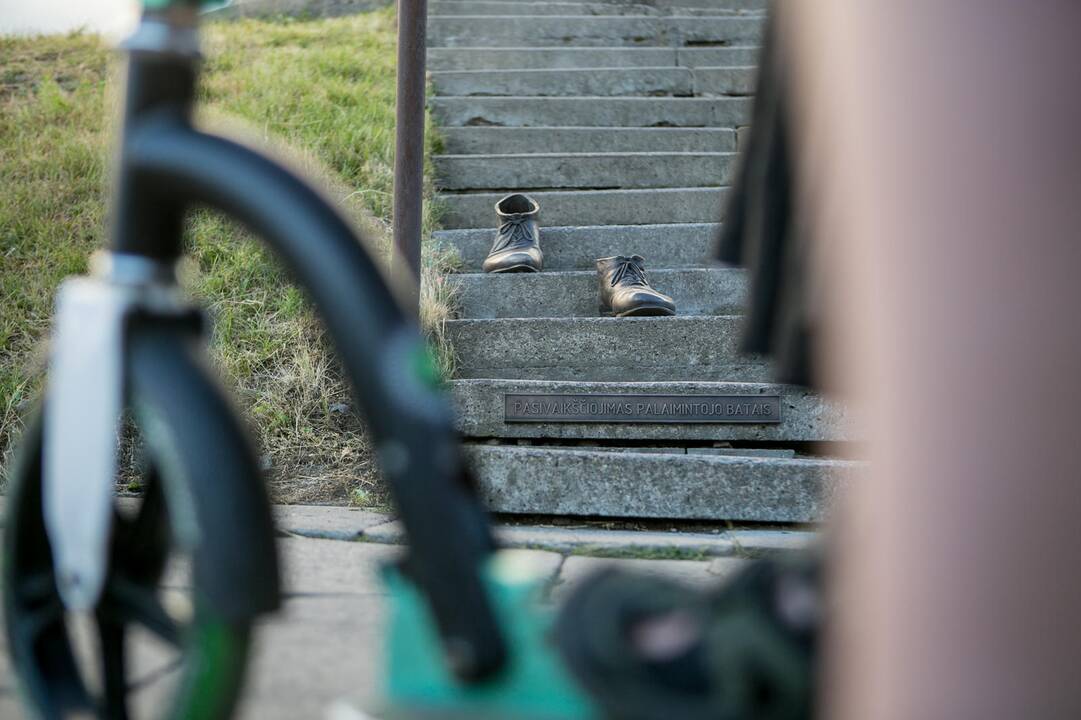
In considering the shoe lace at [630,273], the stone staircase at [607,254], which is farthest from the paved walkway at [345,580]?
the shoe lace at [630,273]

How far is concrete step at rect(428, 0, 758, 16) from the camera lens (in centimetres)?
564

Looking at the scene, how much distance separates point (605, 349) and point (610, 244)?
2.48ft

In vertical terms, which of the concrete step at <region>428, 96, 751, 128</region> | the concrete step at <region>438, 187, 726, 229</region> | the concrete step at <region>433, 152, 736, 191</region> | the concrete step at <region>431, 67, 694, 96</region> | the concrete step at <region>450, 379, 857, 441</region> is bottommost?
the concrete step at <region>450, 379, 857, 441</region>

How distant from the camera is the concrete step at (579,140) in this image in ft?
14.1

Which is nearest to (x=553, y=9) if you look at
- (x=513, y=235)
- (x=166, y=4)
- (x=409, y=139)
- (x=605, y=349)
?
(x=513, y=235)

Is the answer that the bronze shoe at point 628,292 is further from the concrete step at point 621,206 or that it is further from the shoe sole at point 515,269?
the concrete step at point 621,206

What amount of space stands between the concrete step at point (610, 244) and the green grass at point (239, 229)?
0.63ft

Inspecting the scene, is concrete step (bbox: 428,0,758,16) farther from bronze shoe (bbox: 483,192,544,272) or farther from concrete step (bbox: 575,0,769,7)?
bronze shoe (bbox: 483,192,544,272)

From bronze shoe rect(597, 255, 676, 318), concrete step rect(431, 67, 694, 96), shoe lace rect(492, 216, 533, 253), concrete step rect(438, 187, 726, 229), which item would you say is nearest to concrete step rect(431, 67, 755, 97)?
concrete step rect(431, 67, 694, 96)

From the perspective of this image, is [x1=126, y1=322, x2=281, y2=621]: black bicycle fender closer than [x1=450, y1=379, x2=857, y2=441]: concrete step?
Yes

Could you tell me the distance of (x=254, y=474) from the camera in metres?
0.73

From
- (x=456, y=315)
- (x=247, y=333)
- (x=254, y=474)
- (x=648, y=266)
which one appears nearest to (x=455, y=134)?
(x=648, y=266)

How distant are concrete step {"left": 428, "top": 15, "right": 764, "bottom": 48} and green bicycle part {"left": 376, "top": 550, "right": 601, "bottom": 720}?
16.1ft

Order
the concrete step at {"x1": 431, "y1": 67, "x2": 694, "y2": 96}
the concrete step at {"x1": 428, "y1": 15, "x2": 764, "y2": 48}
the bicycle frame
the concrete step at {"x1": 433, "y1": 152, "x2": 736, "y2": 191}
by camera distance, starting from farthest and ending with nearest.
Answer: the concrete step at {"x1": 428, "y1": 15, "x2": 764, "y2": 48}, the concrete step at {"x1": 431, "y1": 67, "x2": 694, "y2": 96}, the concrete step at {"x1": 433, "y1": 152, "x2": 736, "y2": 191}, the bicycle frame
